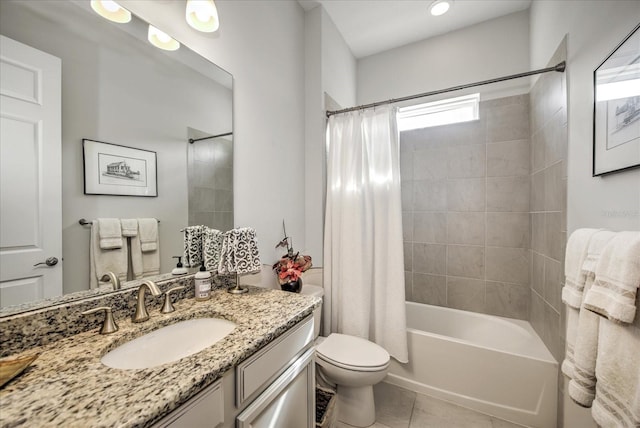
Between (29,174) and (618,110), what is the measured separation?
2.07 m

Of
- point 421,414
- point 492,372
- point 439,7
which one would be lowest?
point 421,414

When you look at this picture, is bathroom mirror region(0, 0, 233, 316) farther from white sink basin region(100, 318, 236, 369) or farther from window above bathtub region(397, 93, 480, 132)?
window above bathtub region(397, 93, 480, 132)

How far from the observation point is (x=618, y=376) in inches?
28.6

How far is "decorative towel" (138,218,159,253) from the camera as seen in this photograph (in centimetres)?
103

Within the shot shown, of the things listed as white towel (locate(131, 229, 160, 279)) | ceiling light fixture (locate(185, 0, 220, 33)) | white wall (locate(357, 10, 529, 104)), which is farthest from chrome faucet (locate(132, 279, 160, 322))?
white wall (locate(357, 10, 529, 104))

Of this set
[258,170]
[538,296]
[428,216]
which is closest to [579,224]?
[538,296]

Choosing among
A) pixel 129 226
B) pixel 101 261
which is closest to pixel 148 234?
pixel 129 226

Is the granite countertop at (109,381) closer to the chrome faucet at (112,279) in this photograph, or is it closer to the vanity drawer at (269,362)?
the vanity drawer at (269,362)

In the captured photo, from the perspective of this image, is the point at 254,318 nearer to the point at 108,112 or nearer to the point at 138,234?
the point at 138,234

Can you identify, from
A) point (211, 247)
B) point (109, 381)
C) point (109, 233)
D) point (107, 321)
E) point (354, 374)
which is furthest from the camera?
point (354, 374)

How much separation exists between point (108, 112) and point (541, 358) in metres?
2.54

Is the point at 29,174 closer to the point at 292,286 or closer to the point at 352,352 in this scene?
the point at 292,286

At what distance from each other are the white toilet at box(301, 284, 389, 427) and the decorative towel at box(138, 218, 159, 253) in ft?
3.77

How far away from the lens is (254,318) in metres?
0.96
